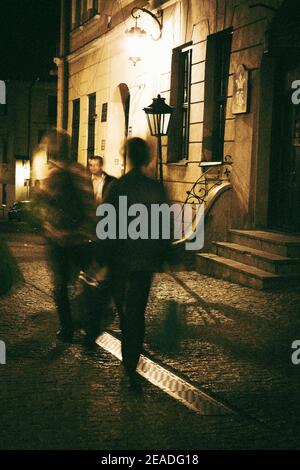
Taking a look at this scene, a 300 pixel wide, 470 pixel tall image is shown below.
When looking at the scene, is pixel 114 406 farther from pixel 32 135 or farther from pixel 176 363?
pixel 32 135

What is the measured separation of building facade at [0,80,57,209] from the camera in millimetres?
52594

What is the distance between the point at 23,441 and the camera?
464 centimetres

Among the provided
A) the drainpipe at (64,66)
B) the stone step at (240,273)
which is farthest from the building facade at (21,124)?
the stone step at (240,273)

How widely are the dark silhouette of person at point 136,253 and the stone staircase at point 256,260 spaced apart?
4.71 meters

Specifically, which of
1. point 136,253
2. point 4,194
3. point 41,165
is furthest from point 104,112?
point 4,194

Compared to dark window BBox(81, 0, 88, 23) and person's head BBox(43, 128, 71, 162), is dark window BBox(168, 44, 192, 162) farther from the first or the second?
person's head BBox(43, 128, 71, 162)

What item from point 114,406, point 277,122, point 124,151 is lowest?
point 114,406

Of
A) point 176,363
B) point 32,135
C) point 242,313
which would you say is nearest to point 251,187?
point 242,313

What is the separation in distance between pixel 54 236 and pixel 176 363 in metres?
1.80

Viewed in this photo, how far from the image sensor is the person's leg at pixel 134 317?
19.9 feet

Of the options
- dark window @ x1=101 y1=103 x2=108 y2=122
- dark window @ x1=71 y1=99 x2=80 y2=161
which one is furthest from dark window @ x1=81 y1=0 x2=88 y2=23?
dark window @ x1=101 y1=103 x2=108 y2=122

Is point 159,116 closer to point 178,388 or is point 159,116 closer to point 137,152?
point 137,152

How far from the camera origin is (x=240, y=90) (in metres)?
13.5
